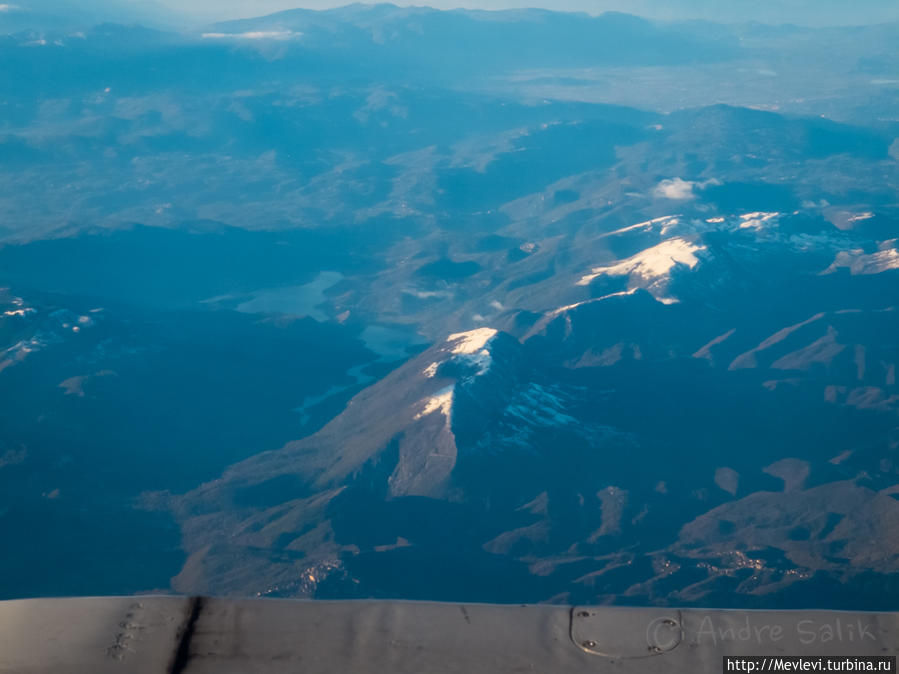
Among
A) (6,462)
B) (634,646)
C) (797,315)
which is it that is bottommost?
(797,315)

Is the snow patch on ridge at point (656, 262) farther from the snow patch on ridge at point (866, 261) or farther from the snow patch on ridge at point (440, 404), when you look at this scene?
the snow patch on ridge at point (440, 404)

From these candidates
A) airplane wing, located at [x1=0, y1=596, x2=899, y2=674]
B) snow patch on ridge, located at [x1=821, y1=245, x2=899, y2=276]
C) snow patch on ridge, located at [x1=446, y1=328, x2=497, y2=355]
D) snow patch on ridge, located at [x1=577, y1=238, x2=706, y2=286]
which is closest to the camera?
airplane wing, located at [x1=0, y1=596, x2=899, y2=674]

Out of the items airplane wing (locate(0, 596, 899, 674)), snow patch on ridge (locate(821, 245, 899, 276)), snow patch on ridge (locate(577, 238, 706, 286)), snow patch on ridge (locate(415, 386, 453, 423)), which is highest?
airplane wing (locate(0, 596, 899, 674))

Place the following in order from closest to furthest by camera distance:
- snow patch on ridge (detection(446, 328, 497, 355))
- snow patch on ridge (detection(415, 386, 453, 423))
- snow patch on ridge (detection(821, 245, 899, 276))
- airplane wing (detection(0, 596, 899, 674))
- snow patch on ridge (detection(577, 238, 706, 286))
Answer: airplane wing (detection(0, 596, 899, 674)), snow patch on ridge (detection(415, 386, 453, 423)), snow patch on ridge (detection(446, 328, 497, 355)), snow patch on ridge (detection(577, 238, 706, 286)), snow patch on ridge (detection(821, 245, 899, 276))

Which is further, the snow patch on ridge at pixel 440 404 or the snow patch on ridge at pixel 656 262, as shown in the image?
the snow patch on ridge at pixel 656 262

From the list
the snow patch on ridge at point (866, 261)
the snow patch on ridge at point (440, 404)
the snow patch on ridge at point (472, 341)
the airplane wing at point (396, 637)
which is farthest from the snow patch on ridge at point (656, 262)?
the airplane wing at point (396, 637)

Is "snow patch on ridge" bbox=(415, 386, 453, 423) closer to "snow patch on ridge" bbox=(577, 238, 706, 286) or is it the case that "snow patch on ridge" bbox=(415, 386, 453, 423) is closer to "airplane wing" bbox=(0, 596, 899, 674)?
"snow patch on ridge" bbox=(577, 238, 706, 286)

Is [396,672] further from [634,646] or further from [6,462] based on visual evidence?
[6,462]

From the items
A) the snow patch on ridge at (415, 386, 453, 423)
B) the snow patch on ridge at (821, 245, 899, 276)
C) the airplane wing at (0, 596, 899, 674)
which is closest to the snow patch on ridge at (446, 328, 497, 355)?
the snow patch on ridge at (415, 386, 453, 423)

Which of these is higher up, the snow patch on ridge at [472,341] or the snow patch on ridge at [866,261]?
the snow patch on ridge at [472,341]

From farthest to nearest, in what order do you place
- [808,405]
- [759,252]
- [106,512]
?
1. [759,252]
2. [808,405]
3. [106,512]

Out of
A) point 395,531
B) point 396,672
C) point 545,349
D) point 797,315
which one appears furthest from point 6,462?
point 797,315
